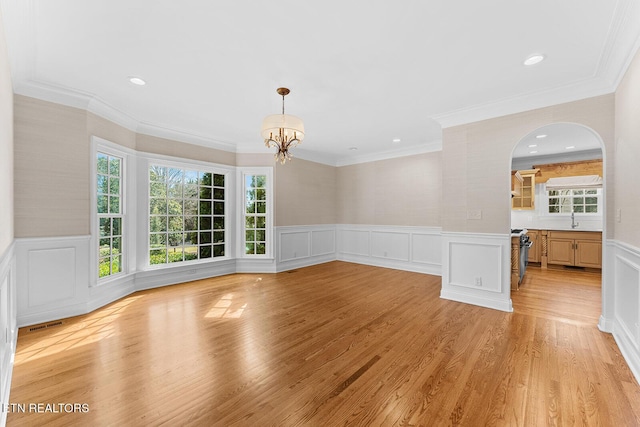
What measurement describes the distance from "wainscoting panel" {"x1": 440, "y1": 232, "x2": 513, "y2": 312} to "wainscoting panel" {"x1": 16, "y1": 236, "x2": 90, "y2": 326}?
498 centimetres

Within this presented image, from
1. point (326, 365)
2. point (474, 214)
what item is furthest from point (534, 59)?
point (326, 365)

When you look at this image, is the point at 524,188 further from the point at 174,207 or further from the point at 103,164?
the point at 103,164

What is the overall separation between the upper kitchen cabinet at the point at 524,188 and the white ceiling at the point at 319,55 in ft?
13.5

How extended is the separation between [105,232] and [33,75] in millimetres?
2045

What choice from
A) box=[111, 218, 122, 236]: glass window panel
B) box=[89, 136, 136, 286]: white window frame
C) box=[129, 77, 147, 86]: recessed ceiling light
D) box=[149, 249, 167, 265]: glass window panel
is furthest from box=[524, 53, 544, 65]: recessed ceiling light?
box=[149, 249, 167, 265]: glass window panel

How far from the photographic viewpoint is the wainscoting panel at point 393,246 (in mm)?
5867

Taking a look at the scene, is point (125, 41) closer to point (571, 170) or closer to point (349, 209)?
point (349, 209)

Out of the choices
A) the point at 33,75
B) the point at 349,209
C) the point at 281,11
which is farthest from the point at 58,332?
the point at 349,209

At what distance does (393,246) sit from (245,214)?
347 cm

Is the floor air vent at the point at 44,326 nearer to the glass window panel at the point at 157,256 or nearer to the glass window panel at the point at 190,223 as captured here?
the glass window panel at the point at 157,256

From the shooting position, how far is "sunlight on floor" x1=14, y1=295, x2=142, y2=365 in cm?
255

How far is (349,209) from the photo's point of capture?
291 inches

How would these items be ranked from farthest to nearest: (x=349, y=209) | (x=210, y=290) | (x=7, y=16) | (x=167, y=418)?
(x=349, y=209) → (x=210, y=290) → (x=7, y=16) → (x=167, y=418)

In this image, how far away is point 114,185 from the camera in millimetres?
4195
